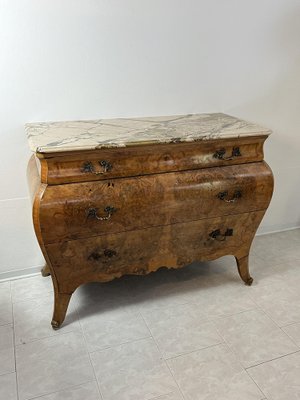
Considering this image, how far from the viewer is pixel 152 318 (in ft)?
5.28

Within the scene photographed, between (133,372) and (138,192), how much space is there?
2.42 ft

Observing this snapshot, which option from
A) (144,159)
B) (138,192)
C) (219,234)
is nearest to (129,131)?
(144,159)

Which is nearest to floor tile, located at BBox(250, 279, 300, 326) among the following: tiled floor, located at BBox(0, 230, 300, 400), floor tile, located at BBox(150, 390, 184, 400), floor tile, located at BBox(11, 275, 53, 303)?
tiled floor, located at BBox(0, 230, 300, 400)

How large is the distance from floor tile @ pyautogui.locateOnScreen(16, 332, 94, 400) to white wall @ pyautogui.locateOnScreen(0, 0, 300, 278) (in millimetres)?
523

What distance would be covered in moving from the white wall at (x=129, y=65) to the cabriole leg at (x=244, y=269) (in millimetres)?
843

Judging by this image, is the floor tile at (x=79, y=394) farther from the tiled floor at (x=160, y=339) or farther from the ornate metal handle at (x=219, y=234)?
the ornate metal handle at (x=219, y=234)

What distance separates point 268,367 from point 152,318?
0.55m

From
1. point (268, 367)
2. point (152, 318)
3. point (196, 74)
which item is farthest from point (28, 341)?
point (196, 74)

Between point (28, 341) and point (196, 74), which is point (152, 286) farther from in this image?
point (196, 74)

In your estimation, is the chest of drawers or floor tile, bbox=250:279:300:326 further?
floor tile, bbox=250:279:300:326

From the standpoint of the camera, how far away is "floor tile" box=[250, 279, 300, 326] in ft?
5.42

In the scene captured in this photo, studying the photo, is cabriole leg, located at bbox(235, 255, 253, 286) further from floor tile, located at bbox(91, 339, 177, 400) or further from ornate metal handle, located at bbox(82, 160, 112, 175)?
ornate metal handle, located at bbox(82, 160, 112, 175)

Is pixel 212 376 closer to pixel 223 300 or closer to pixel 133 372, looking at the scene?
pixel 133 372

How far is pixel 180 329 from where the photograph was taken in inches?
61.0
